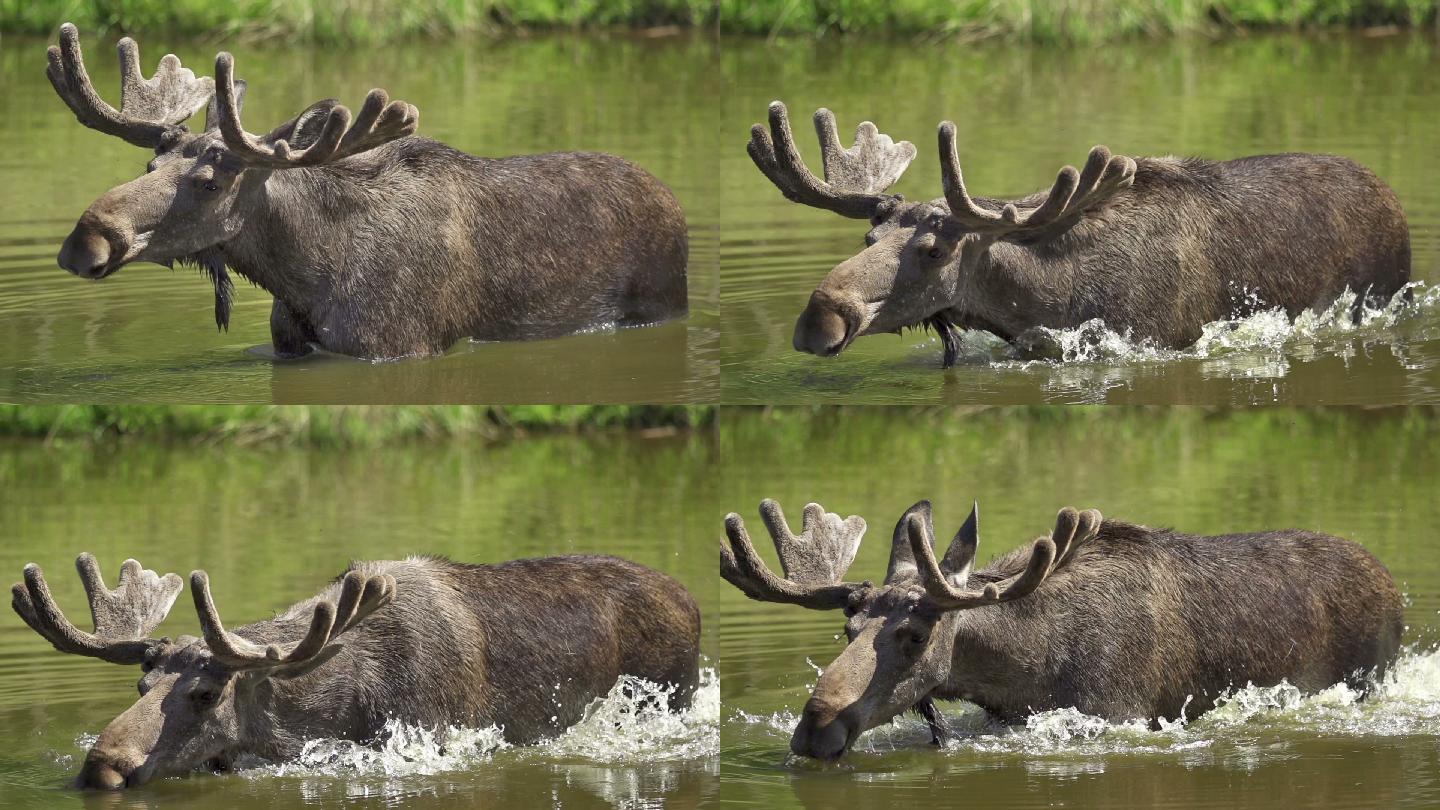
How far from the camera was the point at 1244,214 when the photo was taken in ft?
38.4

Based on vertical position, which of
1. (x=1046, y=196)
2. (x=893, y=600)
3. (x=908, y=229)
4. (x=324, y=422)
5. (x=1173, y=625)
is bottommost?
(x=324, y=422)

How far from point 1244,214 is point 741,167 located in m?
6.63

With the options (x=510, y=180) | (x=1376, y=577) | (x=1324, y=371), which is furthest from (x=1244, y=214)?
(x=510, y=180)

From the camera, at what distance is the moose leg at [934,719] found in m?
10.2

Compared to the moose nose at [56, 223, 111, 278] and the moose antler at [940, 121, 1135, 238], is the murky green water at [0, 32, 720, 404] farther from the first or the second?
the moose antler at [940, 121, 1135, 238]

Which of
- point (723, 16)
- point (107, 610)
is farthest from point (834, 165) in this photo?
point (723, 16)

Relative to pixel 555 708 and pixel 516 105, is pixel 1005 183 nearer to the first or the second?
pixel 516 105

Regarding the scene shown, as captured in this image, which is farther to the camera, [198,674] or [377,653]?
[377,653]

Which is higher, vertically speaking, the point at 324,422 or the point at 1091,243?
the point at 1091,243

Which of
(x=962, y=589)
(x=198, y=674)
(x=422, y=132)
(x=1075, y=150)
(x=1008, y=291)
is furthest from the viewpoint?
(x=422, y=132)

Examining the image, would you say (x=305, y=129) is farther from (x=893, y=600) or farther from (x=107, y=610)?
(x=893, y=600)

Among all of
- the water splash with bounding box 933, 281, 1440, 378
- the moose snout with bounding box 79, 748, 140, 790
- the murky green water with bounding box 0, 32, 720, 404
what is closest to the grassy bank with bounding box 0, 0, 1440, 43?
the murky green water with bounding box 0, 32, 720, 404

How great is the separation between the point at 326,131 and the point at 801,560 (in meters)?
2.66

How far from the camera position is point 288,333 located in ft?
39.0
